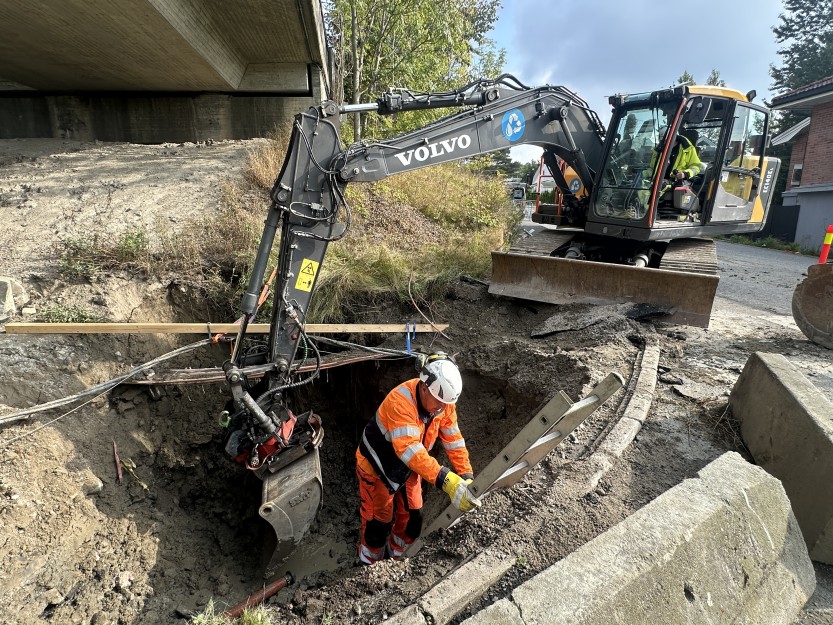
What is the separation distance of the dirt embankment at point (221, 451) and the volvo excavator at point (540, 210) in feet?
1.83

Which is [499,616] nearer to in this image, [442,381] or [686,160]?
[442,381]

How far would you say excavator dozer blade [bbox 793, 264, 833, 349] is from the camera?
16.0ft

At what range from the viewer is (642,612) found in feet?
5.99

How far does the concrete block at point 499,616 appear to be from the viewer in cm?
173

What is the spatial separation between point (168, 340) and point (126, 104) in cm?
769

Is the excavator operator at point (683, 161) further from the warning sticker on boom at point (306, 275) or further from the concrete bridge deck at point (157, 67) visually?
the concrete bridge deck at point (157, 67)

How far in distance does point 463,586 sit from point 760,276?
1080cm

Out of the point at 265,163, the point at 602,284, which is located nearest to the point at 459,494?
the point at 602,284

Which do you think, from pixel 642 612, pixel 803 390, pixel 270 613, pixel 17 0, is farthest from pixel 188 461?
pixel 17 0

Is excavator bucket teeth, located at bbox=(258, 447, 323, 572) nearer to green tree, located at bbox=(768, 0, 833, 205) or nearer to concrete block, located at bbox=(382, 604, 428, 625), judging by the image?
concrete block, located at bbox=(382, 604, 428, 625)

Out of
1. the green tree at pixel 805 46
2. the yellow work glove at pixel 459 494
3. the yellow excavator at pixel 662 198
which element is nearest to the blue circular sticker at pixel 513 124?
the yellow excavator at pixel 662 198

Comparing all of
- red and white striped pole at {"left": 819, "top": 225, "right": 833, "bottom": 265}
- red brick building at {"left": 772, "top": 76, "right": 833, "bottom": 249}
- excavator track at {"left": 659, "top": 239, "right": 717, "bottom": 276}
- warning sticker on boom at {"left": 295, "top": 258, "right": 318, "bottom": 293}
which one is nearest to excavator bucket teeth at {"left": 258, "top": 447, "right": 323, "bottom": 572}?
warning sticker on boom at {"left": 295, "top": 258, "right": 318, "bottom": 293}

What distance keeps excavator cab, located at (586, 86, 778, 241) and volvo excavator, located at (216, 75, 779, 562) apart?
0.05 feet

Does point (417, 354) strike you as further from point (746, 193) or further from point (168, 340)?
point (746, 193)
